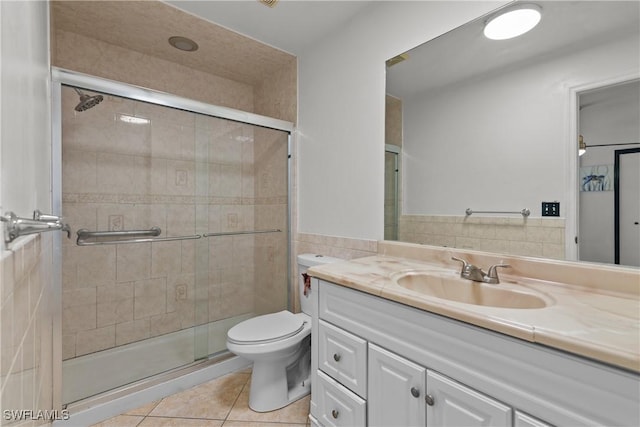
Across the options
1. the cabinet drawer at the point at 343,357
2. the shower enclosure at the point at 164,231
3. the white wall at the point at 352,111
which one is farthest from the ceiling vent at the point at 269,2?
the cabinet drawer at the point at 343,357

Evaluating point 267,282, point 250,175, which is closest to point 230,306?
point 267,282

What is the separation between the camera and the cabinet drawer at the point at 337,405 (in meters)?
1.09

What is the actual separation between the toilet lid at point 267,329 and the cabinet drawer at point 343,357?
392mm

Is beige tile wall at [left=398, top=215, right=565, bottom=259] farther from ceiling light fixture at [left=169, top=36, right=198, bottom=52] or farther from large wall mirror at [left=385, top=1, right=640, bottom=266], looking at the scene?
ceiling light fixture at [left=169, top=36, right=198, bottom=52]

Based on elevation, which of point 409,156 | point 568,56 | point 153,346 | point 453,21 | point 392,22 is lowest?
point 153,346

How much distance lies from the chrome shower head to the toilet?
1536 millimetres

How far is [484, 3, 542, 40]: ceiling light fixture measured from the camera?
118 centimetres

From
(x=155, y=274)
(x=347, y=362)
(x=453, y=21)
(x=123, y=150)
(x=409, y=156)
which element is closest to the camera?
(x=347, y=362)

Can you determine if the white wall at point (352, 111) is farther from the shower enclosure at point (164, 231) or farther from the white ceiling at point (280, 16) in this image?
the shower enclosure at point (164, 231)

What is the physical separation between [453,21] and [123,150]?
224cm

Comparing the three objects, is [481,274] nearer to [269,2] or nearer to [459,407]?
[459,407]

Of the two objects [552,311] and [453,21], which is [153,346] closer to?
[552,311]

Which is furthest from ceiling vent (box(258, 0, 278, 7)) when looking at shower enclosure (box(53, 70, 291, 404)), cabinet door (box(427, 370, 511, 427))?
cabinet door (box(427, 370, 511, 427))

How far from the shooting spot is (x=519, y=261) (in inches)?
46.9
